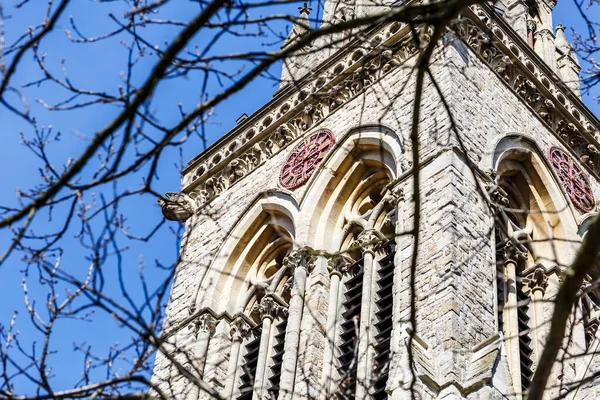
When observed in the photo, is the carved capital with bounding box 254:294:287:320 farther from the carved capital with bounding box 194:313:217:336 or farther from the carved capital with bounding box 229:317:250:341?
the carved capital with bounding box 194:313:217:336

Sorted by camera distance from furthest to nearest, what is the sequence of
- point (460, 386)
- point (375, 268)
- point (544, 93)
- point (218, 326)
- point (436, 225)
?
point (544, 93), point (218, 326), point (375, 268), point (436, 225), point (460, 386)

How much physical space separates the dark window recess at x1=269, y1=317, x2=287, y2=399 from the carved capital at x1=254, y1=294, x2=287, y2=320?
0.17 meters

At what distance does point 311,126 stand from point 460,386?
27.0 ft

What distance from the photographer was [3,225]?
7.77 meters

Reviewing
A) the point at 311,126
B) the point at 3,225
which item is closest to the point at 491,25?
the point at 311,126

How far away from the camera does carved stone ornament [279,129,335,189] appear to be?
829 inches

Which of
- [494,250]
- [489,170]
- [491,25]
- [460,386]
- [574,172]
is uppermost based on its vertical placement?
[491,25]

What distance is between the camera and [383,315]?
17797 mm

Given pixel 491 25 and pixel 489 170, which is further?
pixel 491 25

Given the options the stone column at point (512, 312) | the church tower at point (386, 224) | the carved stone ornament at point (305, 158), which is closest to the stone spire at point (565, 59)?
the church tower at point (386, 224)

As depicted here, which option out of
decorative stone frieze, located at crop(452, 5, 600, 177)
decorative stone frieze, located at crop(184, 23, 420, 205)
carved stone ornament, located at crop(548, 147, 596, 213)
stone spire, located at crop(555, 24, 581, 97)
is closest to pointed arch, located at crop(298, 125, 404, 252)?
decorative stone frieze, located at crop(184, 23, 420, 205)

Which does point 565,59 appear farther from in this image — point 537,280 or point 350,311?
point 350,311

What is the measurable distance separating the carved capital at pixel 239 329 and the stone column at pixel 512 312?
13.9ft

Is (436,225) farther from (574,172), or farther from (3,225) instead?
(3,225)
